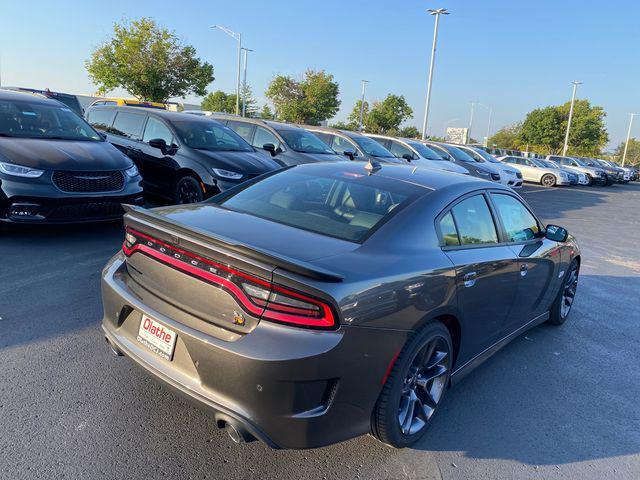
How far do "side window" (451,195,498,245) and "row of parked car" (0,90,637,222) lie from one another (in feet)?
4.34

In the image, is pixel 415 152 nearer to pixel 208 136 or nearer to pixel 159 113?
pixel 208 136

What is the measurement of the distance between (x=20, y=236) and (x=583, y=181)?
31.6m

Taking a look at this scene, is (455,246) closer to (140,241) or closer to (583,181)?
(140,241)

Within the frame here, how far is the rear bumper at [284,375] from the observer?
217 centimetres

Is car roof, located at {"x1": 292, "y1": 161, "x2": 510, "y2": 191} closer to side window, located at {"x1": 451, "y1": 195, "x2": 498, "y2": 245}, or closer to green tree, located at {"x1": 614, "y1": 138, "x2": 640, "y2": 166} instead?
side window, located at {"x1": 451, "y1": 195, "x2": 498, "y2": 245}

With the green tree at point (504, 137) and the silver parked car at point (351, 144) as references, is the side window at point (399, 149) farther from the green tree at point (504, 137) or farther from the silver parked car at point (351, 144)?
the green tree at point (504, 137)

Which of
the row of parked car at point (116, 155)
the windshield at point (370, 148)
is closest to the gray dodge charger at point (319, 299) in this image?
the row of parked car at point (116, 155)

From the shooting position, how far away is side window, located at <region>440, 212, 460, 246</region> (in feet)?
10.2

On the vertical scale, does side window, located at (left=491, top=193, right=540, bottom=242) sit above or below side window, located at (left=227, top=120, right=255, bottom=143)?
below

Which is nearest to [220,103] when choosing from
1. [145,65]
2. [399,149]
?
[145,65]

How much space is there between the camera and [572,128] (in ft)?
181

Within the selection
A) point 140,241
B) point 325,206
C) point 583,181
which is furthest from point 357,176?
point 583,181

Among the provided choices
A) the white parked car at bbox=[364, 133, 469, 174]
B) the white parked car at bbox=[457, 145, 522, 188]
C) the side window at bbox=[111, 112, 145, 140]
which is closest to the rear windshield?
the side window at bbox=[111, 112, 145, 140]

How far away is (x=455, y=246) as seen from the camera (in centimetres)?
313
